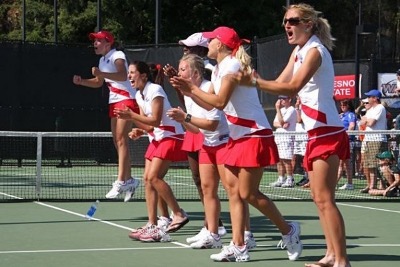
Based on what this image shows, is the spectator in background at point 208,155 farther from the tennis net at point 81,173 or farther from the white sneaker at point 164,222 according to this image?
the tennis net at point 81,173

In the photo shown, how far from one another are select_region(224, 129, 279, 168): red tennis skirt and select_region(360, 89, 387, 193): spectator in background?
8.24m

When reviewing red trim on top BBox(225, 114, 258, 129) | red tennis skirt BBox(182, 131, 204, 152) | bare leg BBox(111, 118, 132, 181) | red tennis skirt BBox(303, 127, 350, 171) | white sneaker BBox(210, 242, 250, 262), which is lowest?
white sneaker BBox(210, 242, 250, 262)

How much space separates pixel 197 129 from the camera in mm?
9078

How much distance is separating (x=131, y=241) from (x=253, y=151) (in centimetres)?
210

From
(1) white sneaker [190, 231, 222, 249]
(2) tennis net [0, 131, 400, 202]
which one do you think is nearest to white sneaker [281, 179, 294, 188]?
(2) tennis net [0, 131, 400, 202]

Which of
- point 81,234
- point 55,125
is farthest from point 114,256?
point 55,125

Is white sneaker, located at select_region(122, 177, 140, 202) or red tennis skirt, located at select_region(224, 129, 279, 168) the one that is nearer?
red tennis skirt, located at select_region(224, 129, 279, 168)

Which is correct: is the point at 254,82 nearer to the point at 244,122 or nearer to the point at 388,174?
the point at 244,122

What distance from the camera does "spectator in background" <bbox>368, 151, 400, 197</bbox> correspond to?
1586 cm

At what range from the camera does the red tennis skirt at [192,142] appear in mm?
9607

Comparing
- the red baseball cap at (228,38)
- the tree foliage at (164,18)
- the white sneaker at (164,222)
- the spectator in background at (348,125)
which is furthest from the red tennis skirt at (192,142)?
the tree foliage at (164,18)

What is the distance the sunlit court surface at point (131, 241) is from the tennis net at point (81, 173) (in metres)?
1.46

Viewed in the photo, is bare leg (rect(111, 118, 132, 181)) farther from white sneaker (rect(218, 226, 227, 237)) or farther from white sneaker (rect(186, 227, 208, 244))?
white sneaker (rect(186, 227, 208, 244))

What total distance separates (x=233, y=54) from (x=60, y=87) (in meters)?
15.1
